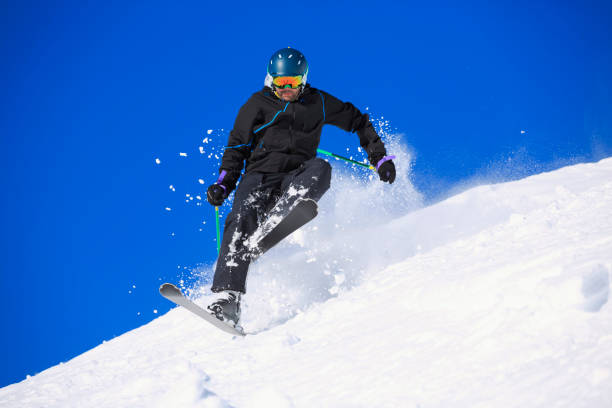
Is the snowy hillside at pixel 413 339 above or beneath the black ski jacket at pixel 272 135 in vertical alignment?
beneath

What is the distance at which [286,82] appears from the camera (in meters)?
3.86

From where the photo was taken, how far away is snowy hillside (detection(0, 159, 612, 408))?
4.58 feet

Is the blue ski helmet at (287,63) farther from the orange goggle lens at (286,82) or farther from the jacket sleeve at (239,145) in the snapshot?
the jacket sleeve at (239,145)

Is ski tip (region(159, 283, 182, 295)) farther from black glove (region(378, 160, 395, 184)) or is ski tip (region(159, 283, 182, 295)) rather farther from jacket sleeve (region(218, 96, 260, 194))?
black glove (region(378, 160, 395, 184))

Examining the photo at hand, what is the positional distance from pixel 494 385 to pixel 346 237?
14.6 ft

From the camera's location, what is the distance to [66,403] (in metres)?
2.78

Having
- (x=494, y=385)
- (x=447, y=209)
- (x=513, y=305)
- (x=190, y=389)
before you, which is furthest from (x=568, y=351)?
(x=447, y=209)

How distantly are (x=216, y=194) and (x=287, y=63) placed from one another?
1.28 metres

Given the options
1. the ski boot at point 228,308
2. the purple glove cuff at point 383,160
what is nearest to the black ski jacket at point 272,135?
the purple glove cuff at point 383,160

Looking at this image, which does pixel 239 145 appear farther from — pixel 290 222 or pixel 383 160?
pixel 383 160

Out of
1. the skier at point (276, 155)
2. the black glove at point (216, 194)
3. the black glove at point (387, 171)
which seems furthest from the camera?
the black glove at point (387, 171)

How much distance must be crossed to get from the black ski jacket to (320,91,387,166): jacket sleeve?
0.17 m

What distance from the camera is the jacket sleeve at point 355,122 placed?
14.1 feet

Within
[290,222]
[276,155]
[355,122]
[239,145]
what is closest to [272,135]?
[276,155]
